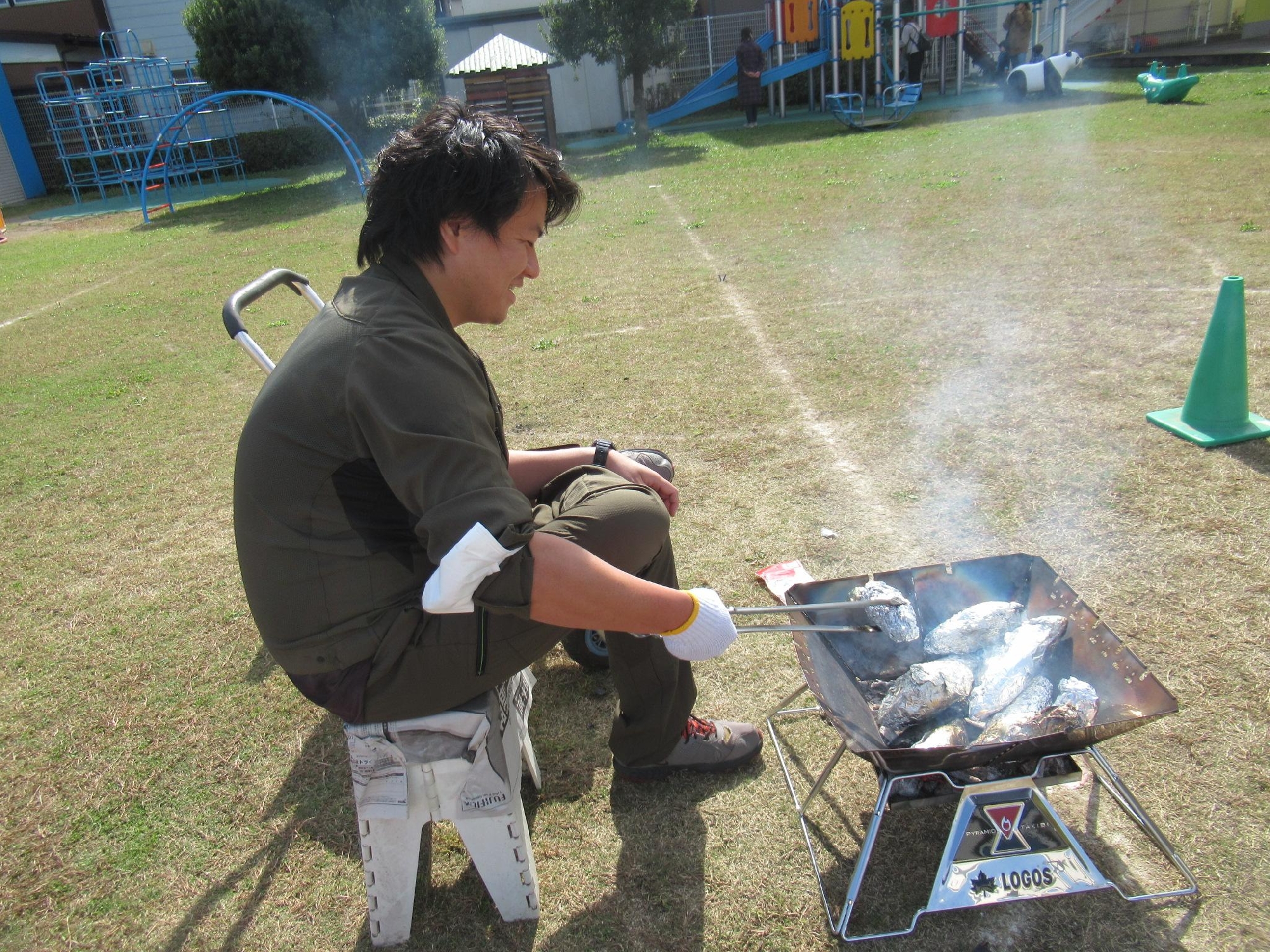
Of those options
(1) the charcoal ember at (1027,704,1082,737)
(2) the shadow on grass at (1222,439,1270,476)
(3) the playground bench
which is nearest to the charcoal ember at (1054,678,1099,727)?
(1) the charcoal ember at (1027,704,1082,737)

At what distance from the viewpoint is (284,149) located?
22109 millimetres

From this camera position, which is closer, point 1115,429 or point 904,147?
point 1115,429

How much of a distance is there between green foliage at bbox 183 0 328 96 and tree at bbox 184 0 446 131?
0.5 inches

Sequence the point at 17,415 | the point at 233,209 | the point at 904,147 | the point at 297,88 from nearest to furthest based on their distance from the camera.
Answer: the point at 17,415, the point at 904,147, the point at 233,209, the point at 297,88

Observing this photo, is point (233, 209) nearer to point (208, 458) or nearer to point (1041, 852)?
point (208, 458)

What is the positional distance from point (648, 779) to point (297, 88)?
17680 millimetres

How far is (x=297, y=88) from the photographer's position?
16.8 meters

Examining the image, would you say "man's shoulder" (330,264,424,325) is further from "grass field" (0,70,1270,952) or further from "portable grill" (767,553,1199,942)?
"grass field" (0,70,1270,952)

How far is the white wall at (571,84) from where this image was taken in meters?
22.3

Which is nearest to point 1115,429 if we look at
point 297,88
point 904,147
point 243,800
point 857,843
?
point 857,843

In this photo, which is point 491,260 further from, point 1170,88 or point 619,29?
point 619,29

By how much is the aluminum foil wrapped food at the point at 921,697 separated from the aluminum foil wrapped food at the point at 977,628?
133 millimetres

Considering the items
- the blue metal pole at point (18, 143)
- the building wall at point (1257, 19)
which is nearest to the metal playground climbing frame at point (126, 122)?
the blue metal pole at point (18, 143)

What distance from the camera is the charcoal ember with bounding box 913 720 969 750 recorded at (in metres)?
2.02
